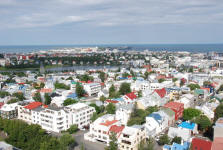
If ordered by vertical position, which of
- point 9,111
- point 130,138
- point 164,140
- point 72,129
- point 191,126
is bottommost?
point 72,129

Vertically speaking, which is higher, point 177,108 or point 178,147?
point 177,108

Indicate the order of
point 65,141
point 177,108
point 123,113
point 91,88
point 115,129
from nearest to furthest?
1. point 65,141
2. point 115,129
3. point 123,113
4. point 177,108
5. point 91,88

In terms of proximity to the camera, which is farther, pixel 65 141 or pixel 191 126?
pixel 191 126

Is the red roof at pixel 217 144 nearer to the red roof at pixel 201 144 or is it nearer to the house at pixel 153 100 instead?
the red roof at pixel 201 144

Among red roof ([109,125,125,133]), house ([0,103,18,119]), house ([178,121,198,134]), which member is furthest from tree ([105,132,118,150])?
house ([0,103,18,119])

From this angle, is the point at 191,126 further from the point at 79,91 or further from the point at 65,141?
the point at 79,91

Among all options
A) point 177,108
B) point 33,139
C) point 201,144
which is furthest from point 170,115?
point 33,139

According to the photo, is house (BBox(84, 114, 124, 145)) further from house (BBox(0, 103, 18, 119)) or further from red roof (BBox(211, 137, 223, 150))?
house (BBox(0, 103, 18, 119))

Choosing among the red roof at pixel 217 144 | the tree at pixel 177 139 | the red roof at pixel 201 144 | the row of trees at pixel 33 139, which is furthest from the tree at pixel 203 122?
the row of trees at pixel 33 139
